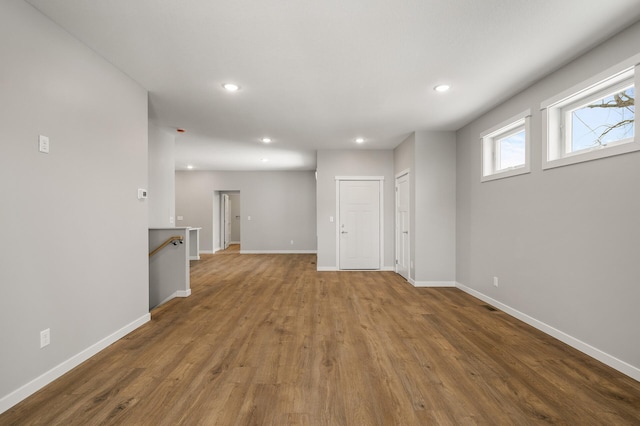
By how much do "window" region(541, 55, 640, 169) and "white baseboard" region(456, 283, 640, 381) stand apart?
160 centimetres

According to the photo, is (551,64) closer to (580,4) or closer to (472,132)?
(580,4)

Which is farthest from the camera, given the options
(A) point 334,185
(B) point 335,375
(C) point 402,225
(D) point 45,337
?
(A) point 334,185

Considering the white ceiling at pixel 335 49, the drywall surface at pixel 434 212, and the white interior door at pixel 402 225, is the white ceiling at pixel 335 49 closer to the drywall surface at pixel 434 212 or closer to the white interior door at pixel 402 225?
the drywall surface at pixel 434 212

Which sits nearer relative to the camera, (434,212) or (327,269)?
(434,212)

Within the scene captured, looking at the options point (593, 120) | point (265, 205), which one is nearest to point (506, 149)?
point (593, 120)

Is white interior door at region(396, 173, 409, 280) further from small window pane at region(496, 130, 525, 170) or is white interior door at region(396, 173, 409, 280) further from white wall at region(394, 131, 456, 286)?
small window pane at region(496, 130, 525, 170)

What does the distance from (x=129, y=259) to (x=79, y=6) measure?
7.18 ft

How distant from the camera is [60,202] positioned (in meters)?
2.22

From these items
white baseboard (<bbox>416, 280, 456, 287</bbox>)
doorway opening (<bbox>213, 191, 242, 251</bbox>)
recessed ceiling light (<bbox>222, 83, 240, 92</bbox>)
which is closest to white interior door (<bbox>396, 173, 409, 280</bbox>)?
white baseboard (<bbox>416, 280, 456, 287</bbox>)

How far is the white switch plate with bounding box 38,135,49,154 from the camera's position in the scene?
2055 millimetres

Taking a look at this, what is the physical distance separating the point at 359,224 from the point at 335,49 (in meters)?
4.25

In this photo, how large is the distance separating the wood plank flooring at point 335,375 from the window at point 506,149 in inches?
70.8

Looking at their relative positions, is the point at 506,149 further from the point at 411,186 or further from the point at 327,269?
the point at 327,269

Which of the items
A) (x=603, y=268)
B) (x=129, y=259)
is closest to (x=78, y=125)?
(x=129, y=259)
